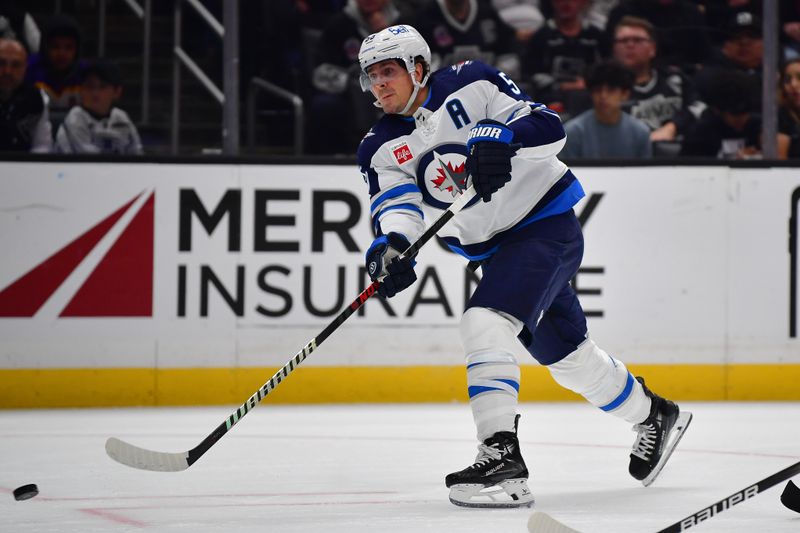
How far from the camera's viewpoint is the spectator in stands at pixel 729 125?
226 inches

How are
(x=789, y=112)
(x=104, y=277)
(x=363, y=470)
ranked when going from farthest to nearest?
(x=789, y=112) < (x=104, y=277) < (x=363, y=470)

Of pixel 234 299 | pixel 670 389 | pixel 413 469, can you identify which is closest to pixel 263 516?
pixel 413 469

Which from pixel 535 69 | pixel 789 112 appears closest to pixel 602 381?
pixel 789 112

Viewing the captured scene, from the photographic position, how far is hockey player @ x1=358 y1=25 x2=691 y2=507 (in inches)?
121

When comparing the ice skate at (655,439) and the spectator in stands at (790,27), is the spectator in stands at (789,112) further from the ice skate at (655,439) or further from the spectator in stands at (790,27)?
the ice skate at (655,439)

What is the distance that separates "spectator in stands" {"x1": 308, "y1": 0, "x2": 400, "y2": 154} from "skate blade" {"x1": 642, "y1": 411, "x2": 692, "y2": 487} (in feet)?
8.95

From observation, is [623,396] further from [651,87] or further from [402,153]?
[651,87]

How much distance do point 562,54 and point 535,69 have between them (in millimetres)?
150

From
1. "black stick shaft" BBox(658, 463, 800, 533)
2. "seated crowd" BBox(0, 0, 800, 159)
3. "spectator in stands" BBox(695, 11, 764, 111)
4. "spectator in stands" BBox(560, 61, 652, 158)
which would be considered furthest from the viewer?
"spectator in stands" BBox(695, 11, 764, 111)

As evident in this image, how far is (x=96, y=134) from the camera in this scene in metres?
5.38

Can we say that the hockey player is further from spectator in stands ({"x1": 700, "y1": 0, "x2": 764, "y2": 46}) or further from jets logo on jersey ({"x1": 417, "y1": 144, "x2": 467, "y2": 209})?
spectator in stands ({"x1": 700, "y1": 0, "x2": 764, "y2": 46})

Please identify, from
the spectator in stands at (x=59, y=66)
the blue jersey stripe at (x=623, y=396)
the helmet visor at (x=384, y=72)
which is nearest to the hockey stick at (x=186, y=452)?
the helmet visor at (x=384, y=72)

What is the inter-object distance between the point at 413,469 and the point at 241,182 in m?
1.87

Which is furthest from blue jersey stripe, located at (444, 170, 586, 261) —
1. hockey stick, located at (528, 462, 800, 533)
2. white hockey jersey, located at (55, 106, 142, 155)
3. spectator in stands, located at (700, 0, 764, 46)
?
spectator in stands, located at (700, 0, 764, 46)
